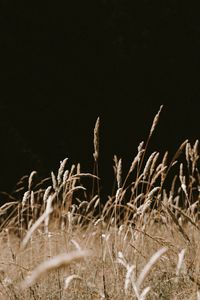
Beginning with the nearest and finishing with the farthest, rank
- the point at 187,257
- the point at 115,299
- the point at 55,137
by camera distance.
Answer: the point at 115,299, the point at 187,257, the point at 55,137

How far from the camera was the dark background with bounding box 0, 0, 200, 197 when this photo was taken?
485 centimetres

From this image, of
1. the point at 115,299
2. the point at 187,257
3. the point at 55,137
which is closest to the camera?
the point at 115,299

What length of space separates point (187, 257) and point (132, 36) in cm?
338

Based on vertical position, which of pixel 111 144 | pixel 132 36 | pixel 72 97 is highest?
pixel 132 36

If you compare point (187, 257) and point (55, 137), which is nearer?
point (187, 257)

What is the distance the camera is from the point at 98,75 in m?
4.98

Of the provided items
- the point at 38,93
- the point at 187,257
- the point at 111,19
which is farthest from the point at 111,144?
the point at 187,257

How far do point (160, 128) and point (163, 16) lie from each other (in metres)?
1.00

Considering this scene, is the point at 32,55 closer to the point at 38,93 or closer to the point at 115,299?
the point at 38,93

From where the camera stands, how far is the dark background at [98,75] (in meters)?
4.85

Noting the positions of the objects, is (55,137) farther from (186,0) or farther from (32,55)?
(186,0)

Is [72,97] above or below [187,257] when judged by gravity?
above

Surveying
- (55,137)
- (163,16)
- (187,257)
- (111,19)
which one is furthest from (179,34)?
(187,257)

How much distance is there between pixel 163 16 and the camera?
504 centimetres
